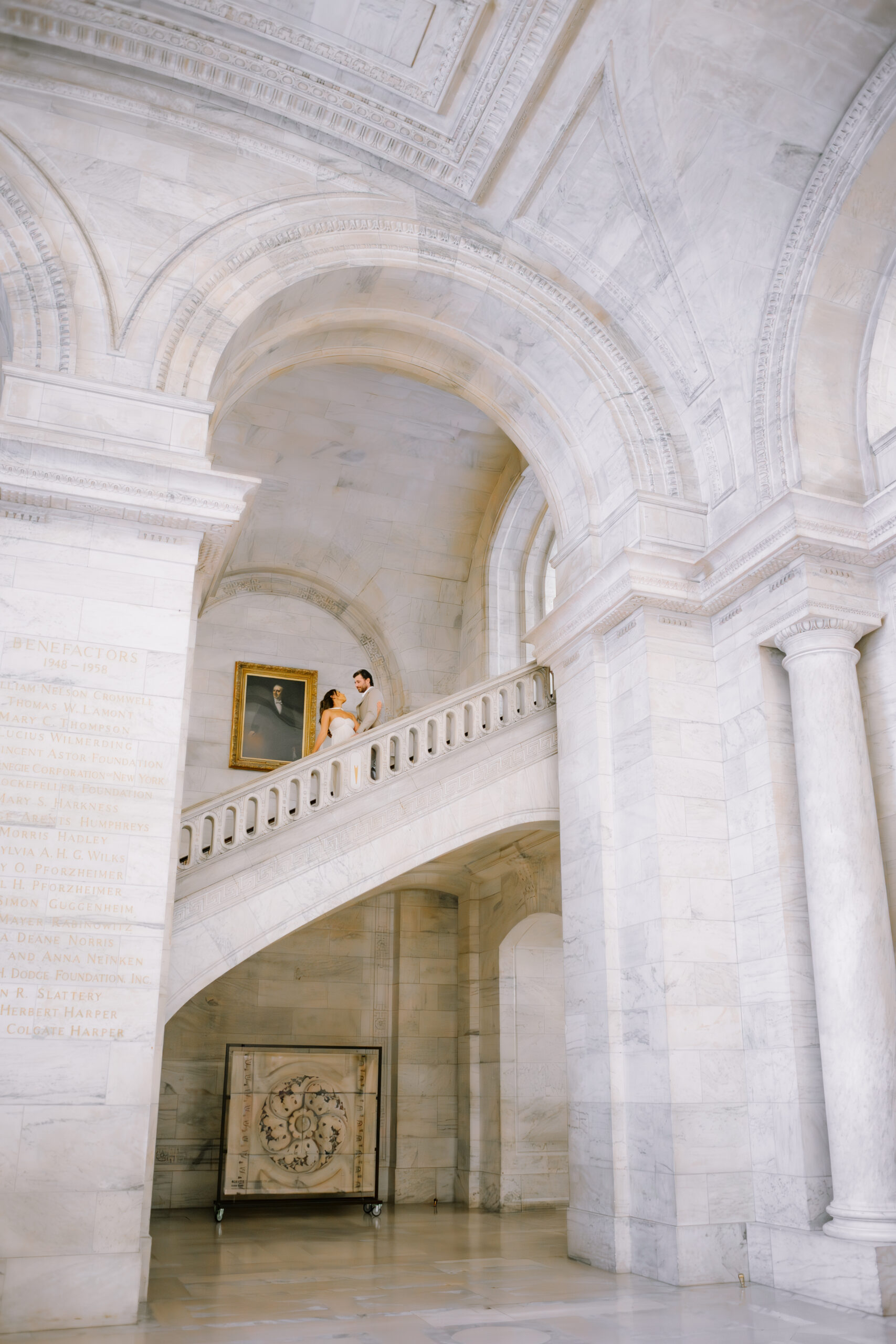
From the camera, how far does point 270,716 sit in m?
13.9

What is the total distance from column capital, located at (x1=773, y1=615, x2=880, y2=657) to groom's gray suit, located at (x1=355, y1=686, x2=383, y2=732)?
4433 mm

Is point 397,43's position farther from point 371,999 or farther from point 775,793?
point 371,999

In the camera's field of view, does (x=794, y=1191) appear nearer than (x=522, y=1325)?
No

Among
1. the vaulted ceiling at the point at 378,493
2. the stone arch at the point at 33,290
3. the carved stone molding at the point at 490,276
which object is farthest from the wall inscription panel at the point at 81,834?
the vaulted ceiling at the point at 378,493

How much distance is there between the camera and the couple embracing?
10.7 metres

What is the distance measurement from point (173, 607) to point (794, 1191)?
593 cm

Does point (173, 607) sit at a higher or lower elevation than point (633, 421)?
lower

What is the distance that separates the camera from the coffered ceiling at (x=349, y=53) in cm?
826

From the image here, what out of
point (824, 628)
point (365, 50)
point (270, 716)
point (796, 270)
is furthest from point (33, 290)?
point (270, 716)

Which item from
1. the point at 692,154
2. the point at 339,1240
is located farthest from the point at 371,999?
the point at 692,154

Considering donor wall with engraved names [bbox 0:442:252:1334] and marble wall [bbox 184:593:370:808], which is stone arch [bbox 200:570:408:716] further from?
donor wall with engraved names [bbox 0:442:252:1334]

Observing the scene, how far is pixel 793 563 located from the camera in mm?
8172

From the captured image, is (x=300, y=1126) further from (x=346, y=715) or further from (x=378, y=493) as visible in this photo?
(x=378, y=493)

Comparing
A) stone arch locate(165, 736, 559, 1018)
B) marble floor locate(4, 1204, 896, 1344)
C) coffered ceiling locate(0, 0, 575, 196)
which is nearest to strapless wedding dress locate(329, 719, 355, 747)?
stone arch locate(165, 736, 559, 1018)
